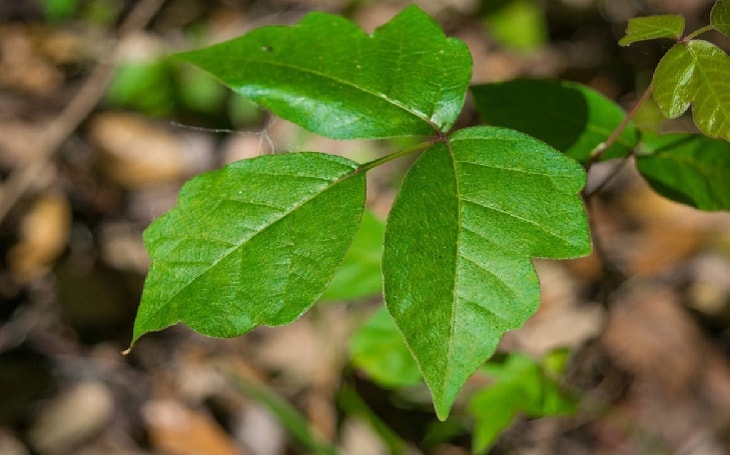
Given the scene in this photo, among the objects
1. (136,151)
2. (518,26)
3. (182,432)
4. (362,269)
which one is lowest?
(182,432)

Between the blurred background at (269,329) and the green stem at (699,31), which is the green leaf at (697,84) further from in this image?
the blurred background at (269,329)

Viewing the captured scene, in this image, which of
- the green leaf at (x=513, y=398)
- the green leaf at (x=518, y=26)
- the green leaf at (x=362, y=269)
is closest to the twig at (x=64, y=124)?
the green leaf at (x=518, y=26)

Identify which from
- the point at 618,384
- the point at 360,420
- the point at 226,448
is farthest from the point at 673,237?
the point at 226,448

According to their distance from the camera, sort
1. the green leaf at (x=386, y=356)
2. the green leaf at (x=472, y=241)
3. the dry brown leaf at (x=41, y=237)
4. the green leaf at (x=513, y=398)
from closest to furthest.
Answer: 1. the green leaf at (x=472, y=241)
2. the green leaf at (x=513, y=398)
3. the green leaf at (x=386, y=356)
4. the dry brown leaf at (x=41, y=237)

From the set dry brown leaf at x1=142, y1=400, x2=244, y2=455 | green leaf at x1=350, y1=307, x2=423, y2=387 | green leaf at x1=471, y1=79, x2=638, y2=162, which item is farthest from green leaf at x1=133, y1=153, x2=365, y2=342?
dry brown leaf at x1=142, y1=400, x2=244, y2=455

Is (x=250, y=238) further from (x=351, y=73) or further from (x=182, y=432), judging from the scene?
(x=182, y=432)

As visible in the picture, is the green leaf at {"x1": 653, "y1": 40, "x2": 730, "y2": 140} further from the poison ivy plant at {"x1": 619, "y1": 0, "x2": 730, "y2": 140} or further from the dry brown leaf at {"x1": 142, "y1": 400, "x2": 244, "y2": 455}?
the dry brown leaf at {"x1": 142, "y1": 400, "x2": 244, "y2": 455}

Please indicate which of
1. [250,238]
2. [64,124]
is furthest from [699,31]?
[64,124]
